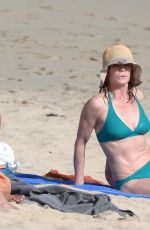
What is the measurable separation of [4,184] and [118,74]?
1.31m

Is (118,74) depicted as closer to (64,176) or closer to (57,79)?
(64,176)

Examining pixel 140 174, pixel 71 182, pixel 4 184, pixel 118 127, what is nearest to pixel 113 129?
pixel 118 127

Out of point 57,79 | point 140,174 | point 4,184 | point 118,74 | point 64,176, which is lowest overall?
point 57,79

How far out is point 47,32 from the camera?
15609 millimetres

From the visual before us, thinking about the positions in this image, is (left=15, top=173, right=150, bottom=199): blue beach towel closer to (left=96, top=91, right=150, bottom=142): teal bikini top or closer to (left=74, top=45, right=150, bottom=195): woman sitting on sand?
(left=74, top=45, right=150, bottom=195): woman sitting on sand

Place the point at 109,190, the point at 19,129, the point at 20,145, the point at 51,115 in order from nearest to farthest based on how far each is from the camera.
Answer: the point at 109,190
the point at 20,145
the point at 19,129
the point at 51,115


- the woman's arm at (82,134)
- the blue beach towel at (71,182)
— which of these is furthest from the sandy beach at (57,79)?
the woman's arm at (82,134)

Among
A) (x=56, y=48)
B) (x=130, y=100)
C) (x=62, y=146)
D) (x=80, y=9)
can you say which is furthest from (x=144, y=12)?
(x=130, y=100)

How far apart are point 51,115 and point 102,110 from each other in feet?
10.4

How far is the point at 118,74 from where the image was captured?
270 inches

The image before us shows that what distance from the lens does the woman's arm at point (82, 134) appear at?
6871 millimetres

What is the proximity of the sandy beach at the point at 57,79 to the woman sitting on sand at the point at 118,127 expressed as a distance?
33cm

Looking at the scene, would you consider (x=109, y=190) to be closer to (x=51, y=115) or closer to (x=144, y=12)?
(x=51, y=115)

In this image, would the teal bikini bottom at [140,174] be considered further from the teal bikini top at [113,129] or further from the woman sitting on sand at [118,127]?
the teal bikini top at [113,129]
